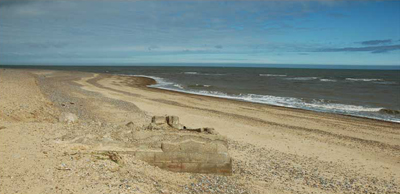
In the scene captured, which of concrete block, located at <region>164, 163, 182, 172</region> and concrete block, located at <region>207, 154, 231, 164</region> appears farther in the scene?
concrete block, located at <region>207, 154, 231, 164</region>

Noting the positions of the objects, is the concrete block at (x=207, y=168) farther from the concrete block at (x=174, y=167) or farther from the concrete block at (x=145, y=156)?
the concrete block at (x=145, y=156)

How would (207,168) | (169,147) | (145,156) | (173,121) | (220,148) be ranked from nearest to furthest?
(145,156) < (169,147) < (207,168) < (220,148) < (173,121)

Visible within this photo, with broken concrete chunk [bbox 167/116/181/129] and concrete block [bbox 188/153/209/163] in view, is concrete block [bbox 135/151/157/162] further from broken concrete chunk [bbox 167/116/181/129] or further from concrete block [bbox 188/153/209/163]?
broken concrete chunk [bbox 167/116/181/129]

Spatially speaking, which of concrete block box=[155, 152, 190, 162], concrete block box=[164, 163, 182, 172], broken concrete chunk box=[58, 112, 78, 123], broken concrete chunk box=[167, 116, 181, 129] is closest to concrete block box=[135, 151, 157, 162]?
concrete block box=[155, 152, 190, 162]

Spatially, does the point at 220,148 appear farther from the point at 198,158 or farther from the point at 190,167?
the point at 190,167

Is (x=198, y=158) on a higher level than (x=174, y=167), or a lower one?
higher

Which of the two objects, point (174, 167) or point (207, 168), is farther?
point (207, 168)

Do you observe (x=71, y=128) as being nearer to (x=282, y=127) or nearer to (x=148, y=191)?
(x=148, y=191)

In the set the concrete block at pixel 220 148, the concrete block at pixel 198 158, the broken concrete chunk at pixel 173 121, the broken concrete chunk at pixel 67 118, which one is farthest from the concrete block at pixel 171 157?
the broken concrete chunk at pixel 67 118

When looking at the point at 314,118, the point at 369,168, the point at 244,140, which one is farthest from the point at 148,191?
the point at 314,118

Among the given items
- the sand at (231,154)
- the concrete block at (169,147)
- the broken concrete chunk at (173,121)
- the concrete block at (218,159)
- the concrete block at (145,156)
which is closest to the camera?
the sand at (231,154)

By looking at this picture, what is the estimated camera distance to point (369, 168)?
12047 mm

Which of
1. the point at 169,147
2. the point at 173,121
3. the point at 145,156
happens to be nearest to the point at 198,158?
the point at 169,147

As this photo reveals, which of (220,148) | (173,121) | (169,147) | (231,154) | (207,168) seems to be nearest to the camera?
(169,147)
